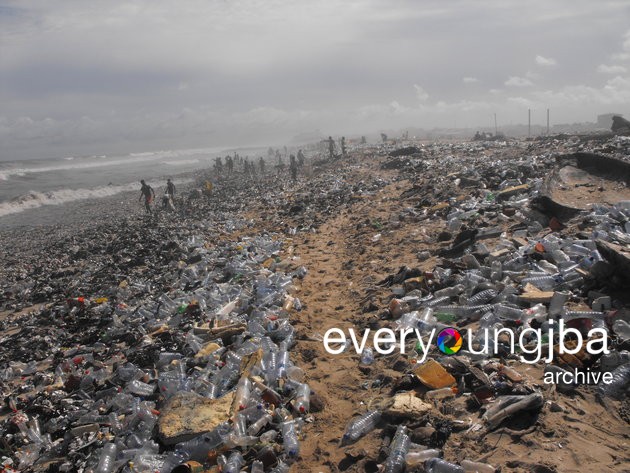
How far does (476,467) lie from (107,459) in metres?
3.11

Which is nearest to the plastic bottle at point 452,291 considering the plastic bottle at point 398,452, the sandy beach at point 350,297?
the sandy beach at point 350,297

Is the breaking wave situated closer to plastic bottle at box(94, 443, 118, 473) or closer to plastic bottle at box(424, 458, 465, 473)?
plastic bottle at box(94, 443, 118, 473)

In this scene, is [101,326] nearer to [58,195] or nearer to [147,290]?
[147,290]

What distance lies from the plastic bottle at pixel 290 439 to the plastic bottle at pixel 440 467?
3.84 ft

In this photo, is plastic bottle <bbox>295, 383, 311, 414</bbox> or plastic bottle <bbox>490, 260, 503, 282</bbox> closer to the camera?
plastic bottle <bbox>295, 383, 311, 414</bbox>

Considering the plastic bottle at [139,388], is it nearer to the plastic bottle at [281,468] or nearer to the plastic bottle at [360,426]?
the plastic bottle at [281,468]

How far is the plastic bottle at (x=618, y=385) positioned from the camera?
2.88 m

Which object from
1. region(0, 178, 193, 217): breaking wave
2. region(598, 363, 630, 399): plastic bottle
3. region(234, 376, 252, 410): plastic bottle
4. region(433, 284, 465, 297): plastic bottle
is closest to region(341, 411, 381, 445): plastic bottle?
region(234, 376, 252, 410): plastic bottle

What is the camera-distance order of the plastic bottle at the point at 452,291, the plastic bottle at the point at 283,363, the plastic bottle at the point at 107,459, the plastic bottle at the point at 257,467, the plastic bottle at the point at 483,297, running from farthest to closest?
1. the plastic bottle at the point at 452,291
2. the plastic bottle at the point at 483,297
3. the plastic bottle at the point at 283,363
4. the plastic bottle at the point at 107,459
5. the plastic bottle at the point at 257,467

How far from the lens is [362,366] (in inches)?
173

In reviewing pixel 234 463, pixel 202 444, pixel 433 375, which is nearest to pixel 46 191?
pixel 202 444

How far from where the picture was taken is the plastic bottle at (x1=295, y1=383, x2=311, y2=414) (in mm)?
3830

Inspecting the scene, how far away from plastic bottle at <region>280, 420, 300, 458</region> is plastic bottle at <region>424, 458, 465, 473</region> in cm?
117

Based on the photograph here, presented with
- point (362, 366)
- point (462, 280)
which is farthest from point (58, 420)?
point (462, 280)
